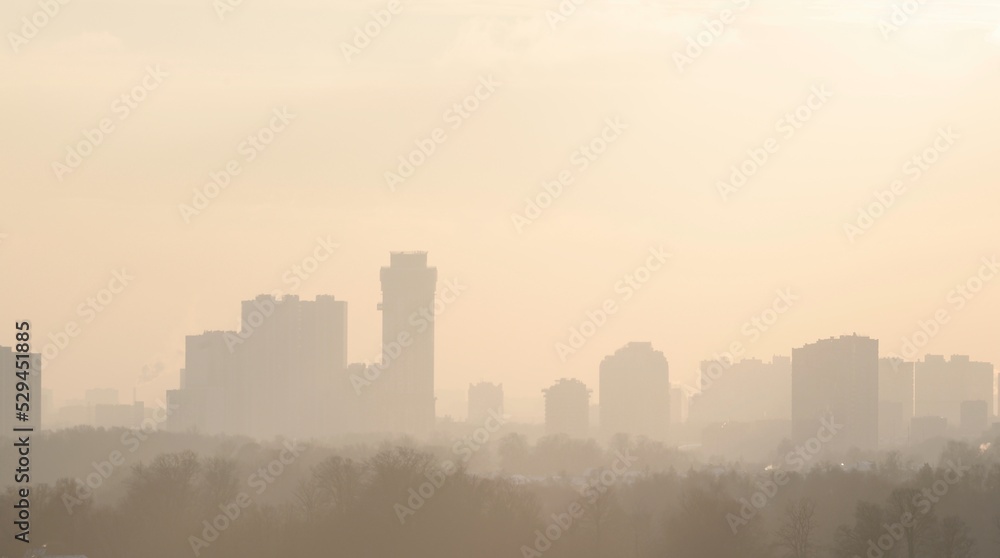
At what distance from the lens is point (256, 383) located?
175 metres

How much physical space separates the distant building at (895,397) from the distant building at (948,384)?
12.3 ft

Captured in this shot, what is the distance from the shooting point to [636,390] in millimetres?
172125

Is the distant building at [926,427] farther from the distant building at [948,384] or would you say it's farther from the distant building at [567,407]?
the distant building at [948,384]

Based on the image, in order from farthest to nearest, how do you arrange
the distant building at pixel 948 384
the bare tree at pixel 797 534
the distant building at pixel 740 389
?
the distant building at pixel 740 389, the distant building at pixel 948 384, the bare tree at pixel 797 534

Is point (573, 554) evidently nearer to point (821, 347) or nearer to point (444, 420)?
point (821, 347)

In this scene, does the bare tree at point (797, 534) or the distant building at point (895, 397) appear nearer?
the bare tree at point (797, 534)

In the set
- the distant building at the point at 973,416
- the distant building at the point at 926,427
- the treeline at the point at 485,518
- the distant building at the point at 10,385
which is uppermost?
the distant building at the point at 10,385

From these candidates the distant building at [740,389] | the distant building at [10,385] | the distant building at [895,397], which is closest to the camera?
the distant building at [10,385]

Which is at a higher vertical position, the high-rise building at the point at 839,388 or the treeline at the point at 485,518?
the high-rise building at the point at 839,388

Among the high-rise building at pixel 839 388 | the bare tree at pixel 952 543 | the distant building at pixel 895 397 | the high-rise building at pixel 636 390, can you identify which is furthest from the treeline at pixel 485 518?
the high-rise building at pixel 636 390

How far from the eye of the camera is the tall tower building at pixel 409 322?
179750 mm

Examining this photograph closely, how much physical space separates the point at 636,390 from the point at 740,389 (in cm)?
2720

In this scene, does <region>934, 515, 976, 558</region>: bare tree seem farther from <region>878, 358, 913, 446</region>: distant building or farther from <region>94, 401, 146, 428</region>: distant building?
<region>94, 401, 146, 428</region>: distant building

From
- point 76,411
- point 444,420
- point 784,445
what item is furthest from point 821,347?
point 76,411
